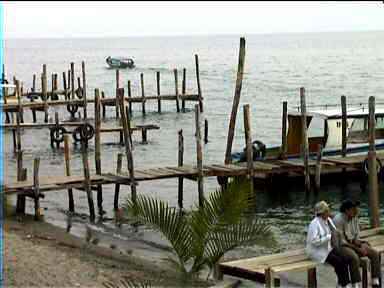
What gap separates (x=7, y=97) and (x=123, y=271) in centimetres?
2891

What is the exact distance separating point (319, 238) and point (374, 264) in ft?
4.26

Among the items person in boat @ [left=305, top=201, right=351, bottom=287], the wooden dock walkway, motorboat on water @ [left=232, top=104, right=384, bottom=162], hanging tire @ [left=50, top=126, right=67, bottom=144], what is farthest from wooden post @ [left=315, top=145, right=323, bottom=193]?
hanging tire @ [left=50, top=126, right=67, bottom=144]

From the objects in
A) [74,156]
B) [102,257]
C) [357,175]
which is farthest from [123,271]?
[74,156]

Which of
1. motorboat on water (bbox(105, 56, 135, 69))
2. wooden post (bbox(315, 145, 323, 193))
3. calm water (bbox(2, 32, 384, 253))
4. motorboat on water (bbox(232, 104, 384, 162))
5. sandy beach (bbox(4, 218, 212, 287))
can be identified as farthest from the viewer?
motorboat on water (bbox(105, 56, 135, 69))

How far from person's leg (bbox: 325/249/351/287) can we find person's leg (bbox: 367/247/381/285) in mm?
696

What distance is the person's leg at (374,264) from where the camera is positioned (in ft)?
37.6

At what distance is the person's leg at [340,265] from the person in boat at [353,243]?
0.07 metres

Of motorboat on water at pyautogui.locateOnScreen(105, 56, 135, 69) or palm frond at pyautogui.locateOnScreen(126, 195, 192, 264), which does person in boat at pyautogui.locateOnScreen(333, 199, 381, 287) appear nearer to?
palm frond at pyautogui.locateOnScreen(126, 195, 192, 264)

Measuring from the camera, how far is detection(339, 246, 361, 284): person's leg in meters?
10.9

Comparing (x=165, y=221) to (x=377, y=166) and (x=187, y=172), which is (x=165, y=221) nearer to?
(x=187, y=172)

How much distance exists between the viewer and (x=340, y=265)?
10.9 meters

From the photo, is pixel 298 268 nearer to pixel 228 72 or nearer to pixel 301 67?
pixel 228 72

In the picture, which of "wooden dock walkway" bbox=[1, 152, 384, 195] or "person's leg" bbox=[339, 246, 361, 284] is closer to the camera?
"person's leg" bbox=[339, 246, 361, 284]

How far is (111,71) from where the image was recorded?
100812 millimetres
